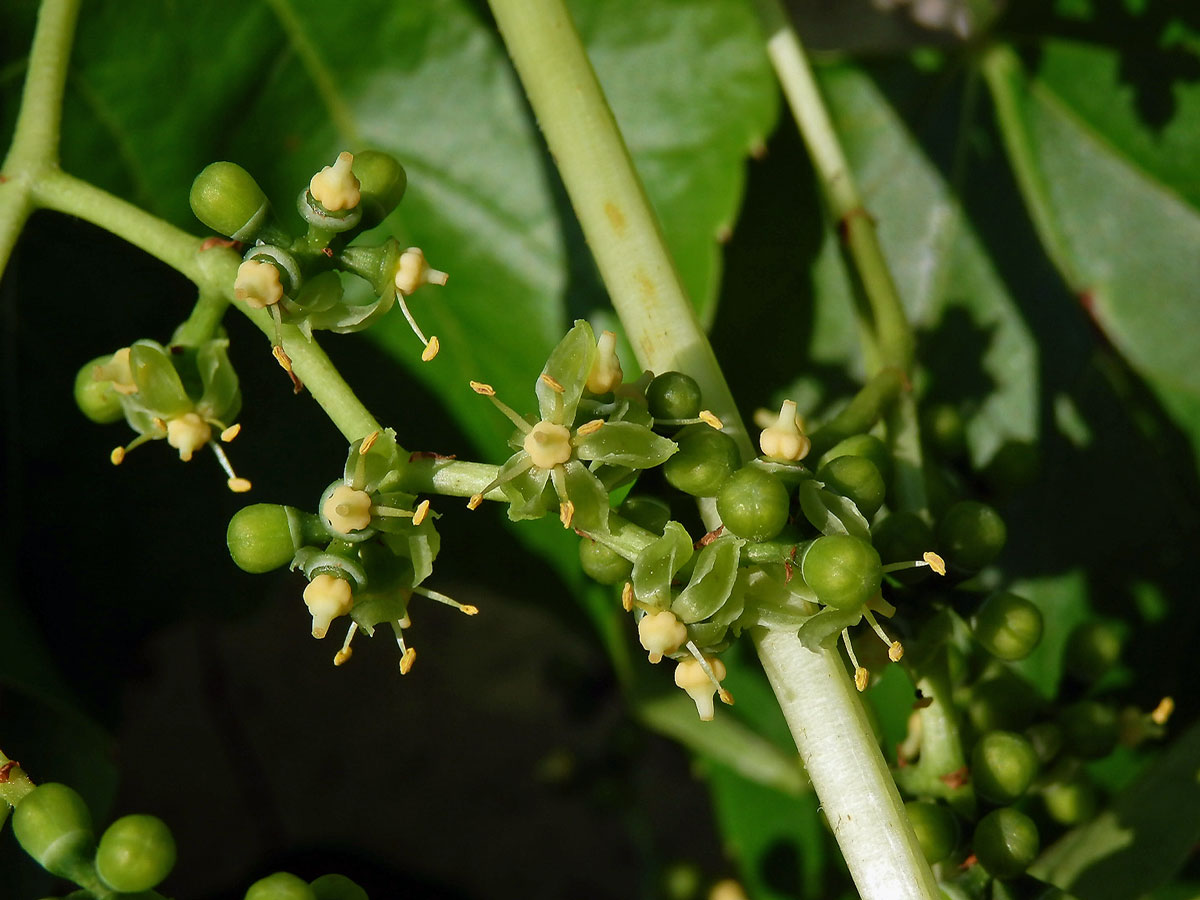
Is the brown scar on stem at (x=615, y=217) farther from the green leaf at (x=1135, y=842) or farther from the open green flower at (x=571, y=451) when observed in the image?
the green leaf at (x=1135, y=842)

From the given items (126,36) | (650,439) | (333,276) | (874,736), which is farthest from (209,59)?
(874,736)

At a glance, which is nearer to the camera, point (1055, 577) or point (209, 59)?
point (209, 59)

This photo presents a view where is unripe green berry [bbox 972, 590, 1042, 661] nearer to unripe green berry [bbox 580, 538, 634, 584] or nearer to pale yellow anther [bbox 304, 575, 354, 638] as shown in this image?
unripe green berry [bbox 580, 538, 634, 584]

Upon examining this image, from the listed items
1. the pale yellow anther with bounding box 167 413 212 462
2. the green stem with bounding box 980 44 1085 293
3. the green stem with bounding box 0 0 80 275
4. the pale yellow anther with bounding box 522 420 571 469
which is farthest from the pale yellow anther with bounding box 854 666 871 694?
the green stem with bounding box 980 44 1085 293

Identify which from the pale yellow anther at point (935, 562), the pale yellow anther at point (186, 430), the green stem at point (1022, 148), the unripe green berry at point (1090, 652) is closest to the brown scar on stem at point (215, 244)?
the pale yellow anther at point (186, 430)

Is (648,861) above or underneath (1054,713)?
underneath

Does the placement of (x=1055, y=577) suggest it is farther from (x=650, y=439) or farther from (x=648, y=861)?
(x=648, y=861)

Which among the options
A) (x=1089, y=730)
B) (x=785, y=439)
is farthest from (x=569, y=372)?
(x=1089, y=730)
